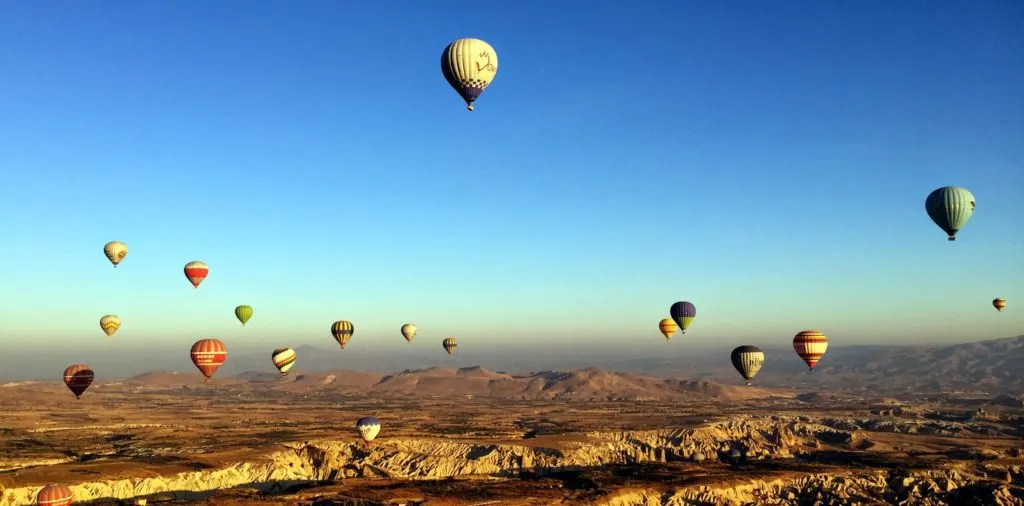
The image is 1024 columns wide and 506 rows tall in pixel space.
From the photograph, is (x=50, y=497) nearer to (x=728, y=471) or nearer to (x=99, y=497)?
(x=99, y=497)

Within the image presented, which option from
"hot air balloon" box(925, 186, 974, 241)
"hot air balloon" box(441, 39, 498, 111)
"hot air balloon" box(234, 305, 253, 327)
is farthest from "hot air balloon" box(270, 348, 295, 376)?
"hot air balloon" box(925, 186, 974, 241)

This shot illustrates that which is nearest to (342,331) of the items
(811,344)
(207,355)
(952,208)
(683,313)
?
(207,355)

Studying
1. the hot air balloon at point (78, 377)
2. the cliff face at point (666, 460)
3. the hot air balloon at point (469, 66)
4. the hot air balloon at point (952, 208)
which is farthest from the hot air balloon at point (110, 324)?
the hot air balloon at point (952, 208)

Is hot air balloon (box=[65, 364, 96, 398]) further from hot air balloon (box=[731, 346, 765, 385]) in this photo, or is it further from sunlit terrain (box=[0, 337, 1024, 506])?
hot air balloon (box=[731, 346, 765, 385])

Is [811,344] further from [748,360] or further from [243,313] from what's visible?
[243,313]

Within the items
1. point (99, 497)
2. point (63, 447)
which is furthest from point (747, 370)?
point (63, 447)
